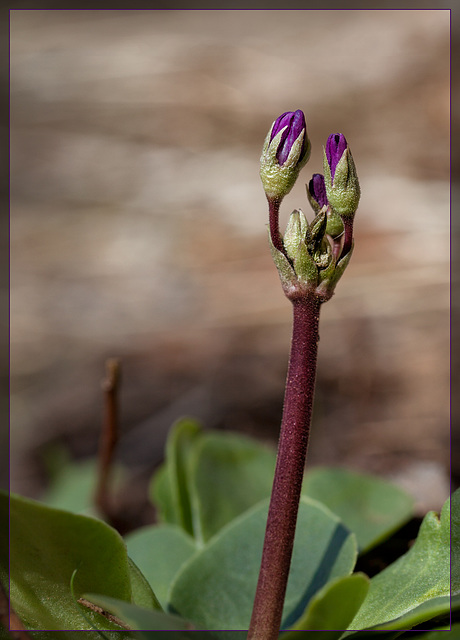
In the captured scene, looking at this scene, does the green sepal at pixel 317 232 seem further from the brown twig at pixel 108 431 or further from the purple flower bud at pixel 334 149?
the brown twig at pixel 108 431

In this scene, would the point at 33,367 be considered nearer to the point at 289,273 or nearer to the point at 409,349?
the point at 409,349

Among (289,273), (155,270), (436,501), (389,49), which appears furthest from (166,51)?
(289,273)

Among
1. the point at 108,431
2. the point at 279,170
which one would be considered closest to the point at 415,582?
the point at 279,170

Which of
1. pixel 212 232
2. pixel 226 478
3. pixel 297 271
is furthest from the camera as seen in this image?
pixel 212 232

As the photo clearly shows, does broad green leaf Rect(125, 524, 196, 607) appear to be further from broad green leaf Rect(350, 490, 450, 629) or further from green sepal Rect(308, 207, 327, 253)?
green sepal Rect(308, 207, 327, 253)

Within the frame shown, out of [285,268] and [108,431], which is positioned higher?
[285,268]

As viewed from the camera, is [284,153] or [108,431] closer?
[284,153]

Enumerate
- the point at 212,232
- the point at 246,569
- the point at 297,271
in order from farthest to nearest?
the point at 212,232
the point at 246,569
the point at 297,271

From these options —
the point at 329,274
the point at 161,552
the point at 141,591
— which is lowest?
the point at 161,552

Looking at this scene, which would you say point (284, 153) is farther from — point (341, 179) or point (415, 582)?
point (415, 582)
